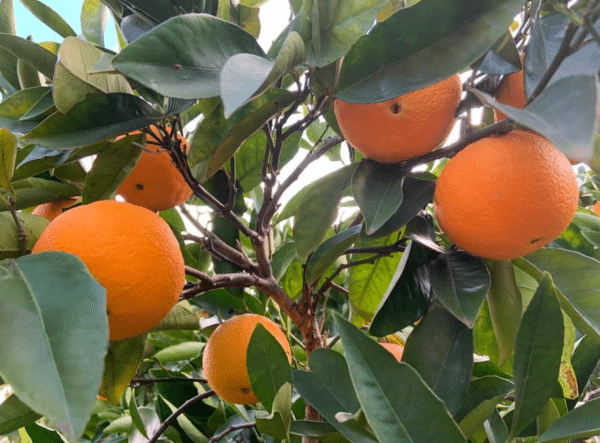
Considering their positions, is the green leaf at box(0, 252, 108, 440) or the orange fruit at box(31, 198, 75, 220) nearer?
the green leaf at box(0, 252, 108, 440)

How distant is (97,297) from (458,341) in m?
0.44

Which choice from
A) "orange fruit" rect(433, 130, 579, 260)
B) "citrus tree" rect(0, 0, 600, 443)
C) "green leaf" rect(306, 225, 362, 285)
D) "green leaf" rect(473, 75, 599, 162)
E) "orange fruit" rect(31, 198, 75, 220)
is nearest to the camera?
"green leaf" rect(473, 75, 599, 162)

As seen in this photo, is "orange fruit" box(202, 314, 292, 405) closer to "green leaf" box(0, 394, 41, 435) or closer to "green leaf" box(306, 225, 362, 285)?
"green leaf" box(306, 225, 362, 285)

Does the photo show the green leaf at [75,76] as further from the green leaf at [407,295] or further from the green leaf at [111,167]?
the green leaf at [407,295]

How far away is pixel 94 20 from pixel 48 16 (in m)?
0.10

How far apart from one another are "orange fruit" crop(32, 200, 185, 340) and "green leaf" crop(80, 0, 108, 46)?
50cm

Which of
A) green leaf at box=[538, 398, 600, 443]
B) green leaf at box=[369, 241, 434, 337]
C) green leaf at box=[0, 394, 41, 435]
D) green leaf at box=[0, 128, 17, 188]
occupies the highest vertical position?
green leaf at box=[0, 128, 17, 188]

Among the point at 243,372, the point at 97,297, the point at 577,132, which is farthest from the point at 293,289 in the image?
the point at 577,132

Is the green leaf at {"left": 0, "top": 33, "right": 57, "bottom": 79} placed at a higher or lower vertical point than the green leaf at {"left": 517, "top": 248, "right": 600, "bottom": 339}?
higher

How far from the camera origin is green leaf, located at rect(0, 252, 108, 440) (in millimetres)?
390

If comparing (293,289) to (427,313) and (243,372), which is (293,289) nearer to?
(243,372)

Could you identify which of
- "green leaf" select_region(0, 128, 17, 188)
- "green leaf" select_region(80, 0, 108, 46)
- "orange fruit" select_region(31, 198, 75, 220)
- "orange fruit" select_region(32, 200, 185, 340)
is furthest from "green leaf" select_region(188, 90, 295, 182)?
"green leaf" select_region(80, 0, 108, 46)

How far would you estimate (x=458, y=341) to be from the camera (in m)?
0.67

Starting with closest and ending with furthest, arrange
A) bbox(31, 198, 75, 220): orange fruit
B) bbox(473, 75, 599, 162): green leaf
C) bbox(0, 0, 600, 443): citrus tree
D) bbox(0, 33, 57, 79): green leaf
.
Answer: bbox(473, 75, 599, 162): green leaf → bbox(0, 0, 600, 443): citrus tree → bbox(0, 33, 57, 79): green leaf → bbox(31, 198, 75, 220): orange fruit
